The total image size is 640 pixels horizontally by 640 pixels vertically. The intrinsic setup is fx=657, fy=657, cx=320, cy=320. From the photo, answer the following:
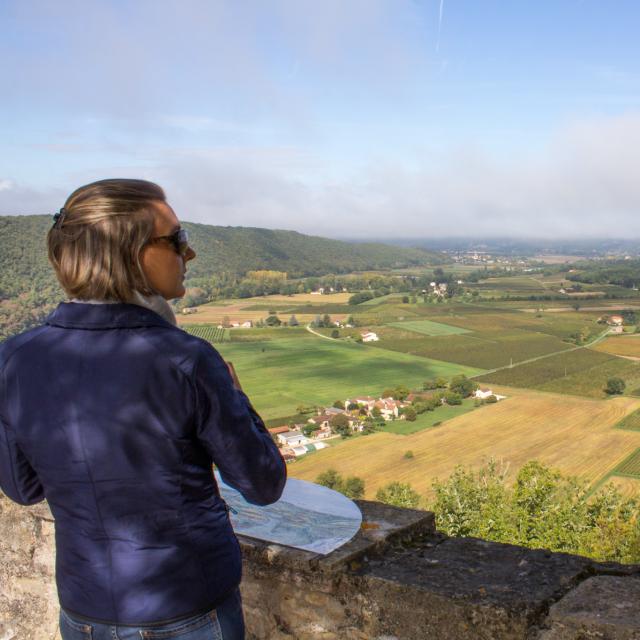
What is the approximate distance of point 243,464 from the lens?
1.11 metres

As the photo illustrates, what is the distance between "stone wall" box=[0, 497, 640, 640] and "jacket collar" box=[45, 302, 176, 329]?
976 millimetres

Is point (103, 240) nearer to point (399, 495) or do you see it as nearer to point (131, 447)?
point (131, 447)

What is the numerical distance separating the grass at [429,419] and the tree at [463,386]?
0.88 metres

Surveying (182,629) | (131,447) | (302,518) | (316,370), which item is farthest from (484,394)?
(131,447)

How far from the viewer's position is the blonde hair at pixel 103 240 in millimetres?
1069

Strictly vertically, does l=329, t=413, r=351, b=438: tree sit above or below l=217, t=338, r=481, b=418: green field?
below

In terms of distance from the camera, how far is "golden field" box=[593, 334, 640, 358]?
43.8 m

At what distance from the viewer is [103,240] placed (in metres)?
1.07

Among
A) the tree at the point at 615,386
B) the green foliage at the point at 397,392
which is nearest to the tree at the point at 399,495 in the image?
the green foliage at the point at 397,392

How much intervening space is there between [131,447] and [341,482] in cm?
2224

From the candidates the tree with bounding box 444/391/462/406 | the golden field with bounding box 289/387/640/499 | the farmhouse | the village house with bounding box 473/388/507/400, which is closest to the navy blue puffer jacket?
the golden field with bounding box 289/387/640/499

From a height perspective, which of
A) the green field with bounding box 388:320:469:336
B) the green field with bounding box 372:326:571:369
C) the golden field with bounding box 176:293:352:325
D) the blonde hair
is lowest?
the green field with bounding box 372:326:571:369

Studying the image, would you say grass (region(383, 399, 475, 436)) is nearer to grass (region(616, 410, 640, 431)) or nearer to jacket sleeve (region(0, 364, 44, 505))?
grass (region(616, 410, 640, 431))

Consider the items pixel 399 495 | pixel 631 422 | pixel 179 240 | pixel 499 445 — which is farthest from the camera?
pixel 631 422
